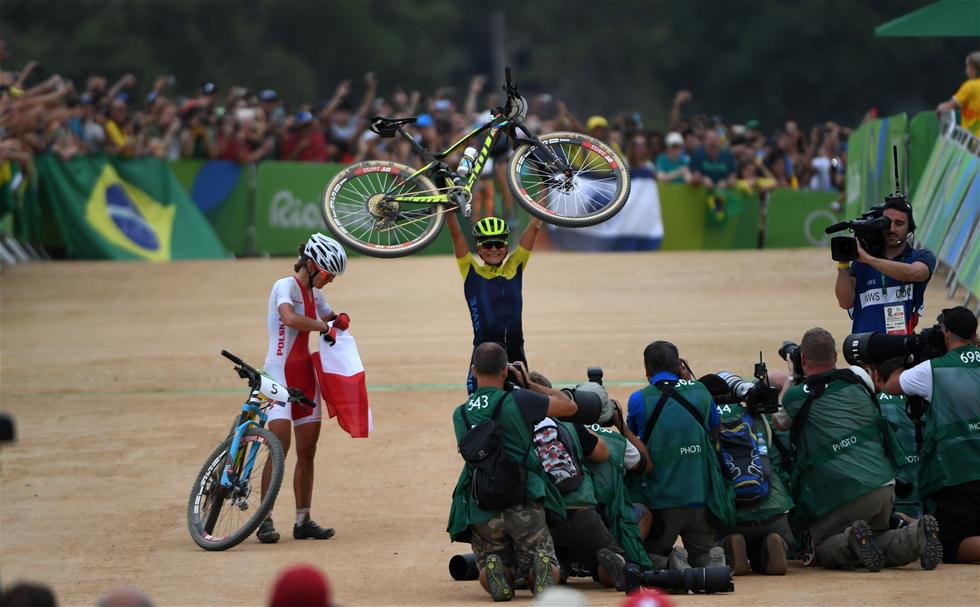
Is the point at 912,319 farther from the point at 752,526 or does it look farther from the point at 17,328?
the point at 17,328

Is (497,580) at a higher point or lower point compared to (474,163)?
lower

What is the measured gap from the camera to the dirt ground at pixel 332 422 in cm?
1053

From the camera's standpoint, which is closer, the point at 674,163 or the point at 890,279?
the point at 890,279

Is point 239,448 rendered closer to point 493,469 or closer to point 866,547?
point 493,469

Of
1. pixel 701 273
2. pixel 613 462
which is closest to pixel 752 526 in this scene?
pixel 613 462

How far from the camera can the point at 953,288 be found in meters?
17.9

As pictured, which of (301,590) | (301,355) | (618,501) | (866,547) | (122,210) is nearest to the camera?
(301,590)

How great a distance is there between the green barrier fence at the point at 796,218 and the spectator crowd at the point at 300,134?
402 millimetres

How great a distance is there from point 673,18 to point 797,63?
987 cm

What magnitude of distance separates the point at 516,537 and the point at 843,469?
2.24 meters

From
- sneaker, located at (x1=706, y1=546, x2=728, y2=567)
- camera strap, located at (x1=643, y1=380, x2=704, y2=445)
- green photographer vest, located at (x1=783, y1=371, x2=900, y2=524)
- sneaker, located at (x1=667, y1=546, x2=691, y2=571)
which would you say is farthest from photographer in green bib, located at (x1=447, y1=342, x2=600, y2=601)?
green photographer vest, located at (x1=783, y1=371, x2=900, y2=524)

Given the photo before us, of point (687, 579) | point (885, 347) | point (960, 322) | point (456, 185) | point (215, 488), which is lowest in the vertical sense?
point (687, 579)

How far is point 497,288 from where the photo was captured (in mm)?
11383

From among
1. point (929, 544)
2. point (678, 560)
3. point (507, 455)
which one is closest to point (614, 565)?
point (678, 560)
